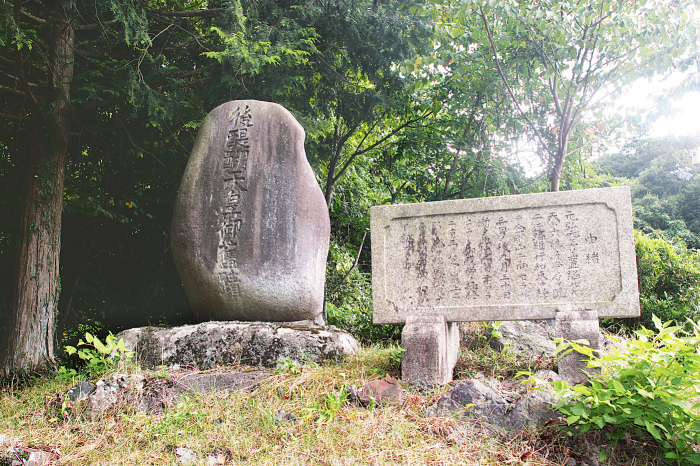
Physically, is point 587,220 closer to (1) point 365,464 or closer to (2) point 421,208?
(2) point 421,208

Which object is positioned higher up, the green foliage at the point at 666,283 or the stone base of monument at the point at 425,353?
the green foliage at the point at 666,283

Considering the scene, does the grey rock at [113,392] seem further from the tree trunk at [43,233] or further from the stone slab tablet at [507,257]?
the tree trunk at [43,233]

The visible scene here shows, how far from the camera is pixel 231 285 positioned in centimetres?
471

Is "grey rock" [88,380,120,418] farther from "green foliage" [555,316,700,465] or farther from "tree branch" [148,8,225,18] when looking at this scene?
"tree branch" [148,8,225,18]

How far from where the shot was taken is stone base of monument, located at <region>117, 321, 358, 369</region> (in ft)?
13.9

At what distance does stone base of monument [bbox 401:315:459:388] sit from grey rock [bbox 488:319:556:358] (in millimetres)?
962

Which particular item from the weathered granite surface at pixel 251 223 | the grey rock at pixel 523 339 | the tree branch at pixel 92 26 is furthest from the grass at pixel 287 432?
the tree branch at pixel 92 26

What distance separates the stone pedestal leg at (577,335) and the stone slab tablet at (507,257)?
0.10 m

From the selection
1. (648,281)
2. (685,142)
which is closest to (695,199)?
(685,142)

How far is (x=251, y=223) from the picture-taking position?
15.8 ft

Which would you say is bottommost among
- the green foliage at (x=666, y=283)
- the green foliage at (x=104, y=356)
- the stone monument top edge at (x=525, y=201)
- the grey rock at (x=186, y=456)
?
the grey rock at (x=186, y=456)

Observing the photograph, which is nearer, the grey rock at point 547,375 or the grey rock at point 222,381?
the grey rock at point 547,375

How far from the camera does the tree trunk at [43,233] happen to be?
5.48 meters

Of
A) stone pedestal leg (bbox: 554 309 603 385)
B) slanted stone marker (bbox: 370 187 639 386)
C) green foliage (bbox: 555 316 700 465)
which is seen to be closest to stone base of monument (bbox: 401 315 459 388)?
slanted stone marker (bbox: 370 187 639 386)
